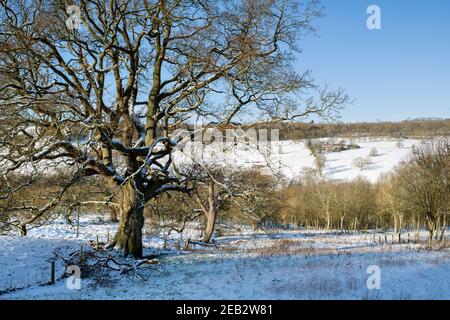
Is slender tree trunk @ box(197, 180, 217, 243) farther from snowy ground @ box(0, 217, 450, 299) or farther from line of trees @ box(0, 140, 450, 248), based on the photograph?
snowy ground @ box(0, 217, 450, 299)

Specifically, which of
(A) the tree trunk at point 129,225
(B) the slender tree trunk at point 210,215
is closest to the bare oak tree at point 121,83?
(A) the tree trunk at point 129,225

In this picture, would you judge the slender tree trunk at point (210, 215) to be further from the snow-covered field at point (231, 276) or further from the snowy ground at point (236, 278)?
the snowy ground at point (236, 278)

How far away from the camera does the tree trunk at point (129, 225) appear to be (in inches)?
611

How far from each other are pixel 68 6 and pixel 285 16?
24.8 ft

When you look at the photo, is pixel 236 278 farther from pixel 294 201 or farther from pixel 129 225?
pixel 294 201

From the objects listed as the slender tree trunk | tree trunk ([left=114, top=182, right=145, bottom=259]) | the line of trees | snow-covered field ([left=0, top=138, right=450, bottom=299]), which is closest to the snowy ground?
snow-covered field ([left=0, top=138, right=450, bottom=299])

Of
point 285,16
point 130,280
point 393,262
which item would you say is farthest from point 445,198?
point 130,280

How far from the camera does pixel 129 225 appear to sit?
15656mm

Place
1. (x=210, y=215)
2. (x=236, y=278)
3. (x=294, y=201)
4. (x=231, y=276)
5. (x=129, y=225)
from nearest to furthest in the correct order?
(x=236, y=278) < (x=231, y=276) < (x=129, y=225) < (x=210, y=215) < (x=294, y=201)

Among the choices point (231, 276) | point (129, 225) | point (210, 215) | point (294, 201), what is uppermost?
point (129, 225)

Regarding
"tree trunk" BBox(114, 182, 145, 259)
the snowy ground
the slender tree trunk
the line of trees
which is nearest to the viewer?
the snowy ground

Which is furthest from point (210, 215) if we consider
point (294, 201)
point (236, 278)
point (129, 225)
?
point (294, 201)

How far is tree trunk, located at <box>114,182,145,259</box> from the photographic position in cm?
1552
